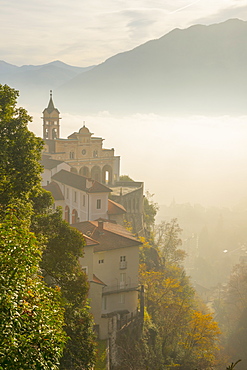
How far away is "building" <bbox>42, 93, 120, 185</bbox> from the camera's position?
6388 centimetres

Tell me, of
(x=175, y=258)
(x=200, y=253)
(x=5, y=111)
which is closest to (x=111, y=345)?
(x=5, y=111)

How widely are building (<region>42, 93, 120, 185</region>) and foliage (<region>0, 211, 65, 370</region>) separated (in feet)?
171

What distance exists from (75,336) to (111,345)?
10999 millimetres

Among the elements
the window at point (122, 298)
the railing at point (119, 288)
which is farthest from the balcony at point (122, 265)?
the window at point (122, 298)

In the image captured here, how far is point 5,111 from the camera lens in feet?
55.5

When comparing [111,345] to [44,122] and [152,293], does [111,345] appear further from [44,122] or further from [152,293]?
[44,122]

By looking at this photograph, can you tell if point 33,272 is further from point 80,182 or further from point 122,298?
point 80,182

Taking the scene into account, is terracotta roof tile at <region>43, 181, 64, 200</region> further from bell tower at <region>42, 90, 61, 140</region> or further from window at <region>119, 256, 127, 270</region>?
window at <region>119, 256, 127, 270</region>

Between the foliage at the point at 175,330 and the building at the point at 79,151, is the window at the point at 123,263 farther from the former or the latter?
Answer: the building at the point at 79,151

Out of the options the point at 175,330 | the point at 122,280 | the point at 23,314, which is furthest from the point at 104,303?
the point at 23,314

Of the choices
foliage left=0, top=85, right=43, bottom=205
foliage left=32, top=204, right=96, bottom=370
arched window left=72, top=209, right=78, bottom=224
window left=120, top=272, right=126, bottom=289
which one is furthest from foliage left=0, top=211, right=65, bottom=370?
arched window left=72, top=209, right=78, bottom=224

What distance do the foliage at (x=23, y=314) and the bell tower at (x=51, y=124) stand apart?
56.5m

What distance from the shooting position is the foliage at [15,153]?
51.6 ft

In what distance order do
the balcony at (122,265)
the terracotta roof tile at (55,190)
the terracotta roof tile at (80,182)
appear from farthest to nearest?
the terracotta roof tile at (55,190), the terracotta roof tile at (80,182), the balcony at (122,265)
